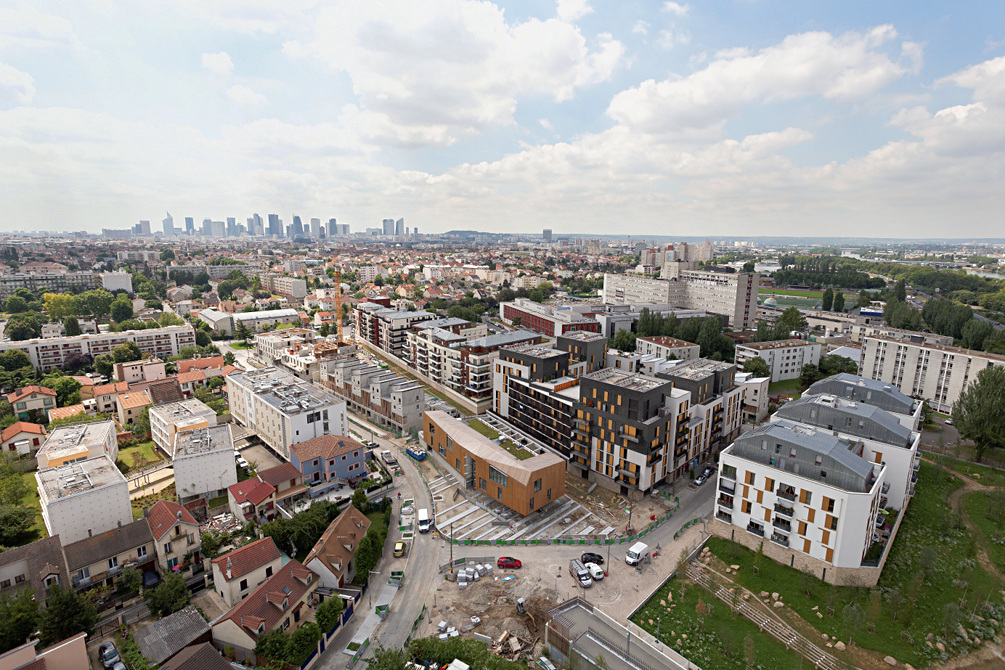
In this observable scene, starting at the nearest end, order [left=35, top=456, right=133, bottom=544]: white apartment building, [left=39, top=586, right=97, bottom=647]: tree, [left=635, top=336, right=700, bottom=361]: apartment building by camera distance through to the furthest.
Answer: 1. [left=39, top=586, right=97, bottom=647]: tree
2. [left=35, top=456, right=133, bottom=544]: white apartment building
3. [left=635, top=336, right=700, bottom=361]: apartment building

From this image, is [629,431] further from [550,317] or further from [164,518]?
[550,317]

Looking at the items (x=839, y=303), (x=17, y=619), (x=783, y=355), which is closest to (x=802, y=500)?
(x=17, y=619)

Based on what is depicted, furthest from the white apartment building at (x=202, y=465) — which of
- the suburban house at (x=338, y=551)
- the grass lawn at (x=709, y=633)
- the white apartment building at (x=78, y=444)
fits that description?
the grass lawn at (x=709, y=633)

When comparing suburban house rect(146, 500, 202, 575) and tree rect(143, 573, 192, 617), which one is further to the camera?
suburban house rect(146, 500, 202, 575)

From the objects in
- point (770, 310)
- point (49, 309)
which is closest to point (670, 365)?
point (770, 310)

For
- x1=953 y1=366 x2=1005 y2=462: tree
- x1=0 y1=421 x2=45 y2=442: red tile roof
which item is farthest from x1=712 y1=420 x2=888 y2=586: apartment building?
x1=0 y1=421 x2=45 y2=442: red tile roof

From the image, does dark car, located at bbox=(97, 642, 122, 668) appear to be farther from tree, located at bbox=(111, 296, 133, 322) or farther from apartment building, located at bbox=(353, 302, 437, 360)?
tree, located at bbox=(111, 296, 133, 322)
